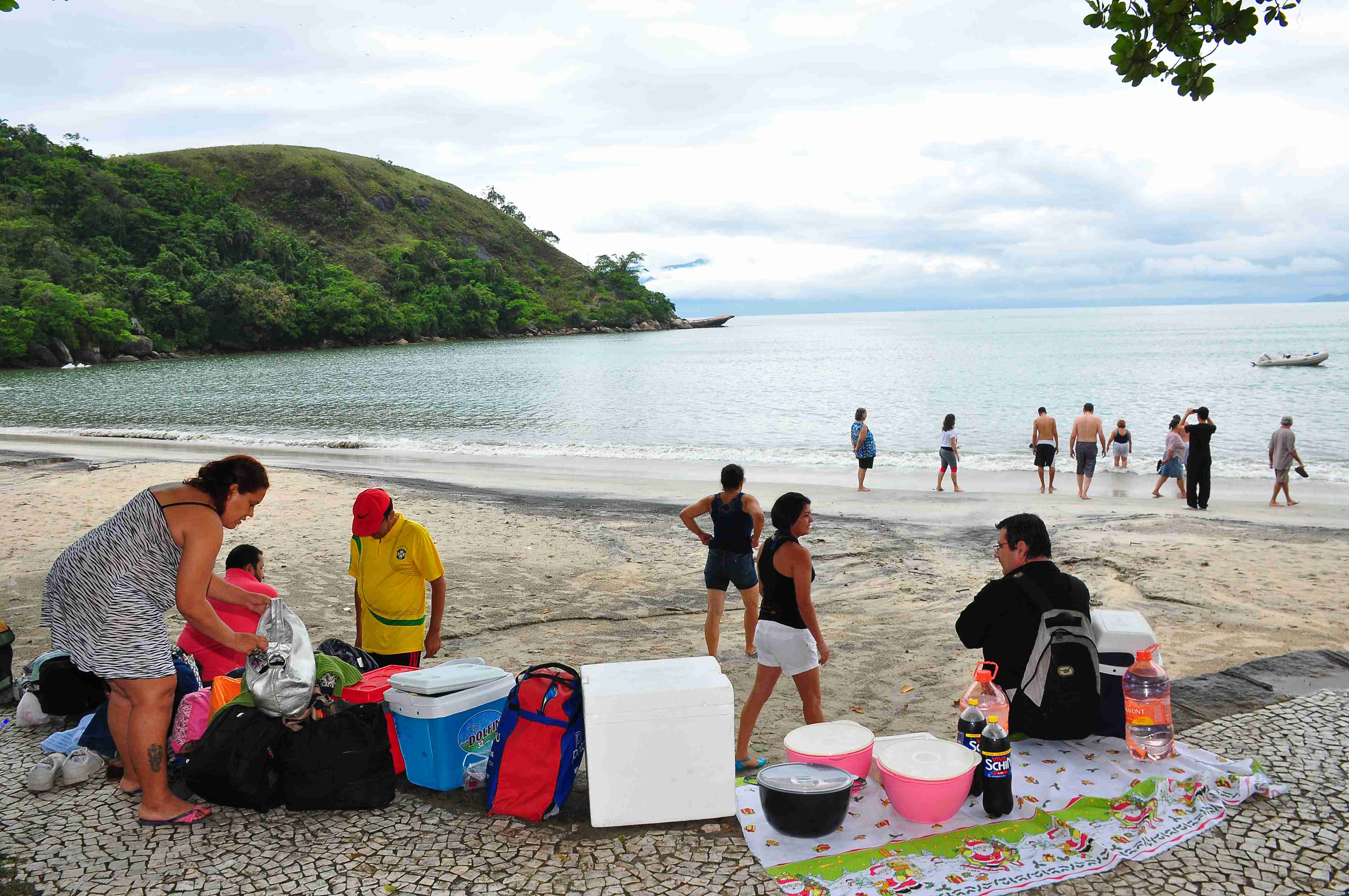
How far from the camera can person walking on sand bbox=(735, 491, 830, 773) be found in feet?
14.2

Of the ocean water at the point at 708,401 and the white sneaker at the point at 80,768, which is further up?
the ocean water at the point at 708,401

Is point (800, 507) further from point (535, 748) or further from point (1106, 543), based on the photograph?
point (1106, 543)

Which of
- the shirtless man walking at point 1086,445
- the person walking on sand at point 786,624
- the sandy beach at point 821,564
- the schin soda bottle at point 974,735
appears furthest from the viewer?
the shirtless man walking at point 1086,445

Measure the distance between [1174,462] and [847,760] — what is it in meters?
13.8

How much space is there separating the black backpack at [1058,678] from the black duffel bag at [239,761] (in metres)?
3.26

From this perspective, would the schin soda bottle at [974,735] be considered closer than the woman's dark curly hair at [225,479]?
Yes

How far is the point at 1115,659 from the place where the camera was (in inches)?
153

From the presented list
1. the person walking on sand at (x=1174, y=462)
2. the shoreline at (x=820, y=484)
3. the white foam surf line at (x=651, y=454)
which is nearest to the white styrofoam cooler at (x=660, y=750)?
the shoreline at (x=820, y=484)

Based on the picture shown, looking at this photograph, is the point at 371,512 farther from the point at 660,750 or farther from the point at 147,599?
the point at 660,750

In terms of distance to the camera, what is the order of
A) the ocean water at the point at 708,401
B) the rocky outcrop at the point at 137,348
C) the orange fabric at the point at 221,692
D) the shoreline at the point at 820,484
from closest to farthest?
1. the orange fabric at the point at 221,692
2. the shoreline at the point at 820,484
3. the ocean water at the point at 708,401
4. the rocky outcrop at the point at 137,348

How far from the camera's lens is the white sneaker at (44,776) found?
12.9 ft

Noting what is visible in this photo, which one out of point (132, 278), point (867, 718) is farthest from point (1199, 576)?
point (132, 278)

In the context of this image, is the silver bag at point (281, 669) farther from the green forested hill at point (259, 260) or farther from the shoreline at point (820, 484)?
the green forested hill at point (259, 260)

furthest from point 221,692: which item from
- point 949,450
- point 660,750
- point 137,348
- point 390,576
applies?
point 137,348
